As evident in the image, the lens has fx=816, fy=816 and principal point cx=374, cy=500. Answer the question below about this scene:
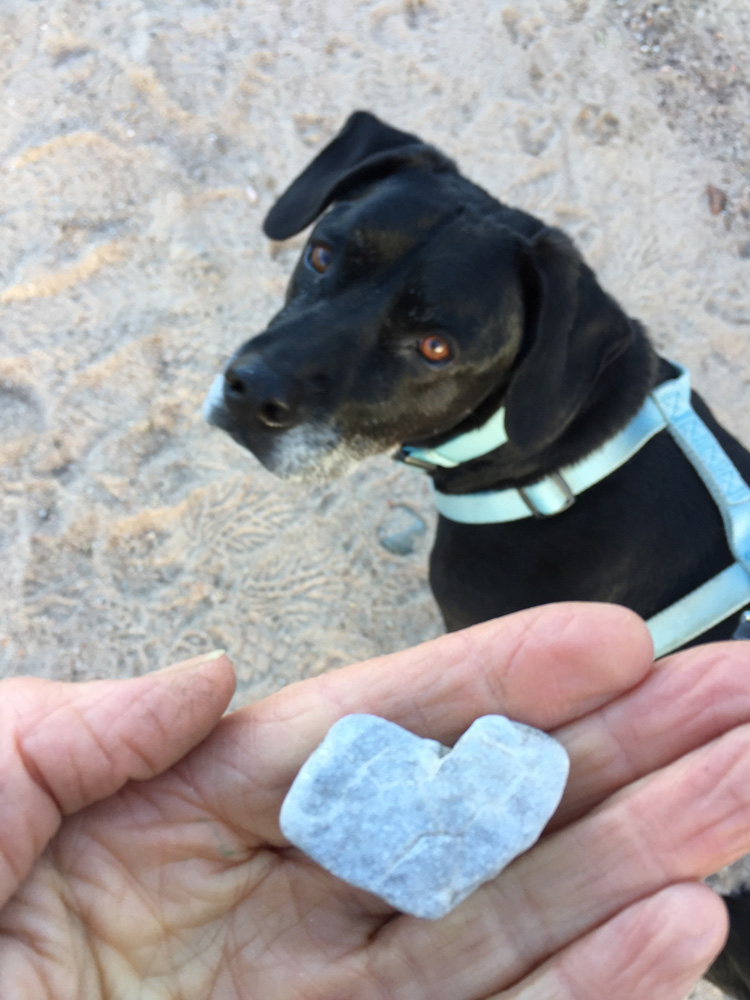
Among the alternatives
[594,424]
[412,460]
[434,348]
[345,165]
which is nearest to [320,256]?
[345,165]

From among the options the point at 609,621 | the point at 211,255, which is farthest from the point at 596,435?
the point at 211,255

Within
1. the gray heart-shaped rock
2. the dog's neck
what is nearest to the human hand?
the gray heart-shaped rock

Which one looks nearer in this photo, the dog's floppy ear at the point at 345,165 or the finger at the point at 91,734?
the finger at the point at 91,734

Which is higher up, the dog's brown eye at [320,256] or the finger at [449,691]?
the dog's brown eye at [320,256]

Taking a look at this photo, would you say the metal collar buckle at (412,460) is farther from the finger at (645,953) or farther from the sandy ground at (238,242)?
the finger at (645,953)

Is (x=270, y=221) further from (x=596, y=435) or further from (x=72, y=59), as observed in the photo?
(x=72, y=59)

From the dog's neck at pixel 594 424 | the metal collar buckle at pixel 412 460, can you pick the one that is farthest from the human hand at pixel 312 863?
the metal collar buckle at pixel 412 460

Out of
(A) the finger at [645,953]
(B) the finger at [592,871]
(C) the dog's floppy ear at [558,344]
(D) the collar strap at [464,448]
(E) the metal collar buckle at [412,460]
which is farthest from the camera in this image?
(E) the metal collar buckle at [412,460]

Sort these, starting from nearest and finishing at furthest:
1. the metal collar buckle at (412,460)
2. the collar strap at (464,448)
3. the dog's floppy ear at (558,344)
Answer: the dog's floppy ear at (558,344)
the collar strap at (464,448)
the metal collar buckle at (412,460)
